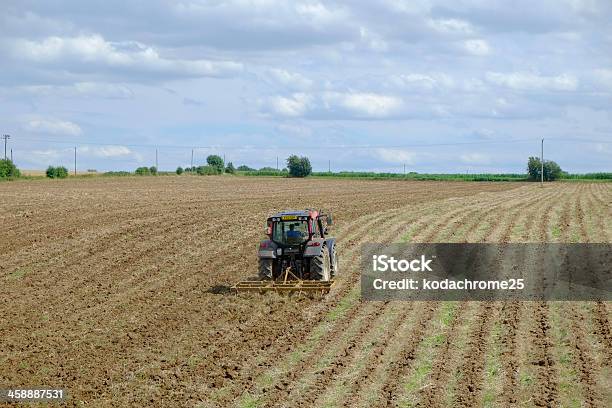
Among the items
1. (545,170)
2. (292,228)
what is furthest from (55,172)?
(292,228)

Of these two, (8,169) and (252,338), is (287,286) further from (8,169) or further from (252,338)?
(8,169)

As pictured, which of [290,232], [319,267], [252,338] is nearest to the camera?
[252,338]

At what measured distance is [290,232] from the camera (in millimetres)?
18562

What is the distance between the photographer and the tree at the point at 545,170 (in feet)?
325

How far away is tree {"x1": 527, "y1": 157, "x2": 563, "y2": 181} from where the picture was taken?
325 feet

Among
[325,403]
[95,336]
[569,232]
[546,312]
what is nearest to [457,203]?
[569,232]

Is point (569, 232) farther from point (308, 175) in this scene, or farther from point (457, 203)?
point (308, 175)

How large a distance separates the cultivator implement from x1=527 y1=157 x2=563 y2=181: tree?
85281 mm

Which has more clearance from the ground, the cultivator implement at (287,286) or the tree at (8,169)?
the tree at (8,169)

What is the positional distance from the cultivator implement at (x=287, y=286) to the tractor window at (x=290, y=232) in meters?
0.93

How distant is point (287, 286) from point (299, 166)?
307 ft

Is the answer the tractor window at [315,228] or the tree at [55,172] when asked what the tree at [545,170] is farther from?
the tractor window at [315,228]

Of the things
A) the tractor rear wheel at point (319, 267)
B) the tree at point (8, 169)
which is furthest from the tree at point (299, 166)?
the tractor rear wheel at point (319, 267)

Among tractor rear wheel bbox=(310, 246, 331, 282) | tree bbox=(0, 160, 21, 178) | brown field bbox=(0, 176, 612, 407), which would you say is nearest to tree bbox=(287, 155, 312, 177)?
tree bbox=(0, 160, 21, 178)
